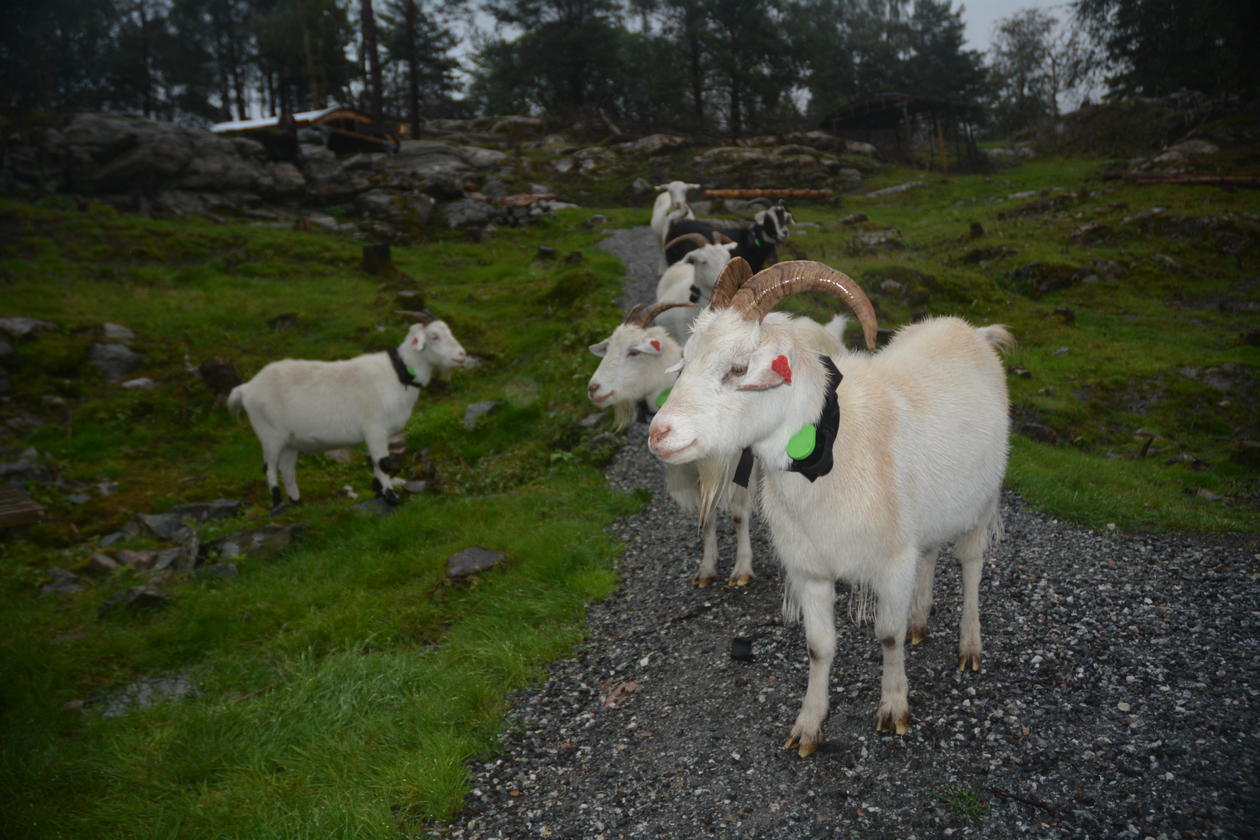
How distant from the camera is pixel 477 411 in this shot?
37.1 feet

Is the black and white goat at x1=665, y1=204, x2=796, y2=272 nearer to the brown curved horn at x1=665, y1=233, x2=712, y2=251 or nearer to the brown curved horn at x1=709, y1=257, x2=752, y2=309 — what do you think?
the brown curved horn at x1=665, y1=233, x2=712, y2=251

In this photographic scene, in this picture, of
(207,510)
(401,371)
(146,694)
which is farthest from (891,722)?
(207,510)

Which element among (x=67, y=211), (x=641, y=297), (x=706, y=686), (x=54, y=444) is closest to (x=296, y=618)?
(x=706, y=686)

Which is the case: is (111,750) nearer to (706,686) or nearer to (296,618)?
(296,618)

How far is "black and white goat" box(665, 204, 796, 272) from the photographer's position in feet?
44.0

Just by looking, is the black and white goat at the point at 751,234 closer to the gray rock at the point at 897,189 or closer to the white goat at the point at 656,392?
the white goat at the point at 656,392

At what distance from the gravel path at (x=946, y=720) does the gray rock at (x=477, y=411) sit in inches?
223

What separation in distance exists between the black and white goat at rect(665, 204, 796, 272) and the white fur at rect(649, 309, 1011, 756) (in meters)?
8.64

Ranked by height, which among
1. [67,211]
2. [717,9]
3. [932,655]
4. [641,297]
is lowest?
[932,655]

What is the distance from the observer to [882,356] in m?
4.67

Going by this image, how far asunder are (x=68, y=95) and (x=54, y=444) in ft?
151

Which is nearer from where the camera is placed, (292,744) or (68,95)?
(292,744)

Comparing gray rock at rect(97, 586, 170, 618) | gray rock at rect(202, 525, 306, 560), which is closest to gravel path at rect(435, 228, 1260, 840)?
gray rock at rect(202, 525, 306, 560)

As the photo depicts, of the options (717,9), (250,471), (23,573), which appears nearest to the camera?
(23,573)
